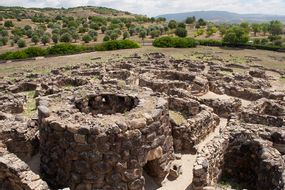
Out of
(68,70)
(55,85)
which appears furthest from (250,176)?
(68,70)

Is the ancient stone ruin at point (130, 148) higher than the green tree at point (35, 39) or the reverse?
higher

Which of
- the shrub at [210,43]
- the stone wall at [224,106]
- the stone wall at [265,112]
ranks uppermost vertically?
the stone wall at [265,112]

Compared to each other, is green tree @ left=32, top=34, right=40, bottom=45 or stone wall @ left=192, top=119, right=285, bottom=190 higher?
stone wall @ left=192, top=119, right=285, bottom=190

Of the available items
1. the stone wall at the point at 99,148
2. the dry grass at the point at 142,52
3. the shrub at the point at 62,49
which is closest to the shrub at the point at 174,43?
the dry grass at the point at 142,52

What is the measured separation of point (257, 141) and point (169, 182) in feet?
13.1

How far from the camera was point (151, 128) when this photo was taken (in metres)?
13.5

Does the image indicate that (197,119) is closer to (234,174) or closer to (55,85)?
(234,174)

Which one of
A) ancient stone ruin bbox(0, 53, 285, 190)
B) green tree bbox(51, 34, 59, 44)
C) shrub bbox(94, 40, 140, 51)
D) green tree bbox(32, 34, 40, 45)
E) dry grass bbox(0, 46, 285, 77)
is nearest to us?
ancient stone ruin bbox(0, 53, 285, 190)

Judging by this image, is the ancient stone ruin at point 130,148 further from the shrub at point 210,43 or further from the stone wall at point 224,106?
Result: the shrub at point 210,43

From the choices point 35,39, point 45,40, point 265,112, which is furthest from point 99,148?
point 35,39

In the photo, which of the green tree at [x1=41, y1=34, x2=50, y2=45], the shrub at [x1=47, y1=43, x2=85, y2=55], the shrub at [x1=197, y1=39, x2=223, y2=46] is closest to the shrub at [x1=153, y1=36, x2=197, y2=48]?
the shrub at [x1=197, y1=39, x2=223, y2=46]

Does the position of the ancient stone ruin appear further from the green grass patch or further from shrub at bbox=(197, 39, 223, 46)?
shrub at bbox=(197, 39, 223, 46)

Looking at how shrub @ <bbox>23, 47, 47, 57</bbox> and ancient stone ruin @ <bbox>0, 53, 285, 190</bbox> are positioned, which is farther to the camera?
shrub @ <bbox>23, 47, 47, 57</bbox>

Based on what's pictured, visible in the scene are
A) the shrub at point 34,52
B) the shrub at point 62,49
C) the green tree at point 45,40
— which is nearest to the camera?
the shrub at point 34,52
